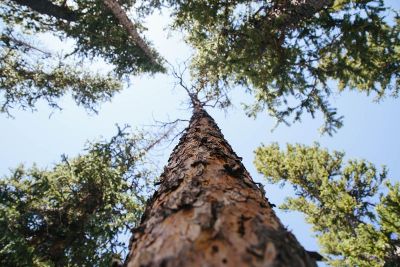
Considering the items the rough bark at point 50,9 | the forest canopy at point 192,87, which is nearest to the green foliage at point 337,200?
the forest canopy at point 192,87

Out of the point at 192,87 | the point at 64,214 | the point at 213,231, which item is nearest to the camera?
the point at 213,231

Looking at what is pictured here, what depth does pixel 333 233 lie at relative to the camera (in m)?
→ 15.0

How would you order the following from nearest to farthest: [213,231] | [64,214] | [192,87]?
[213,231] → [64,214] → [192,87]

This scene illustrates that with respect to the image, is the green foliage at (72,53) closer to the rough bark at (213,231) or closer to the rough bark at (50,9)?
the rough bark at (50,9)

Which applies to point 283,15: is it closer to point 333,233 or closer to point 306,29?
point 306,29

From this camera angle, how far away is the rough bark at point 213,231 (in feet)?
4.59

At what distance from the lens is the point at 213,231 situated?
1.61 metres

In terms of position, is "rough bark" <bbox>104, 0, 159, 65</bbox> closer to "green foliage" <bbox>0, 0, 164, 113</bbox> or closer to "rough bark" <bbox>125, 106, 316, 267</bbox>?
"green foliage" <bbox>0, 0, 164, 113</bbox>

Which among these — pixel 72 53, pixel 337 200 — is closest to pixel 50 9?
pixel 72 53

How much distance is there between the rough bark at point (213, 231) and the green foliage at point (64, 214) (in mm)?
4417

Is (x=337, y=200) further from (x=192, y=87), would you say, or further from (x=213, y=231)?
(x=213, y=231)

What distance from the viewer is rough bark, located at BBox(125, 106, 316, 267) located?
1399 millimetres

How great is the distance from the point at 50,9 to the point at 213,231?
13955 mm

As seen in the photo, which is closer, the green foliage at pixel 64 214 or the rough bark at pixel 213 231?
the rough bark at pixel 213 231
